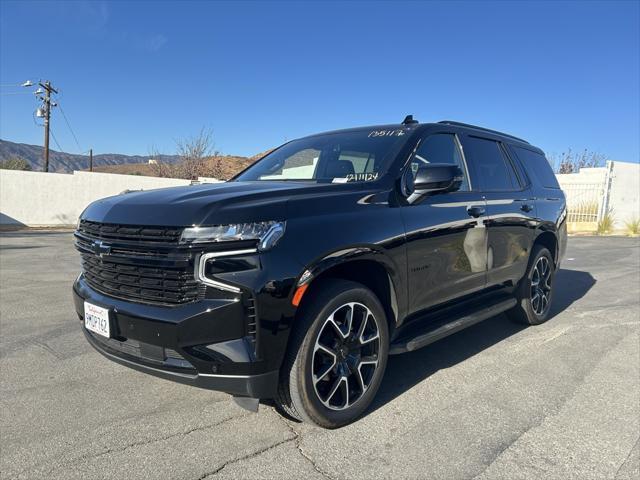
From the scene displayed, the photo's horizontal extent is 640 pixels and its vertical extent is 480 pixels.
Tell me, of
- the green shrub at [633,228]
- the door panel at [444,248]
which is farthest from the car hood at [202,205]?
the green shrub at [633,228]

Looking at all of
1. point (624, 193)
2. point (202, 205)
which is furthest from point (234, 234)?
point (624, 193)

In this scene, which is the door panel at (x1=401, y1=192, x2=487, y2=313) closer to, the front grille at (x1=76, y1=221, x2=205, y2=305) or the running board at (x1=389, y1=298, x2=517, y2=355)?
the running board at (x1=389, y1=298, x2=517, y2=355)

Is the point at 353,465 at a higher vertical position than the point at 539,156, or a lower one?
lower

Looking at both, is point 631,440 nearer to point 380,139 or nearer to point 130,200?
point 380,139

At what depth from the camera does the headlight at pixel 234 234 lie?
2430mm

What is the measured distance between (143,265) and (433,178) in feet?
6.41

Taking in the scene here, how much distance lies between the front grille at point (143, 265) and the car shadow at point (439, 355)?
1.54m

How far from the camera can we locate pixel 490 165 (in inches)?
181

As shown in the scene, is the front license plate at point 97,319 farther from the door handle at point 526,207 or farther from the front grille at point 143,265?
the door handle at point 526,207

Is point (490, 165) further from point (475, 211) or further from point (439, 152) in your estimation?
point (439, 152)

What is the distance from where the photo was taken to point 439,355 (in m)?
4.27

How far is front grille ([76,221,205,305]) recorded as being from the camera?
2467 mm

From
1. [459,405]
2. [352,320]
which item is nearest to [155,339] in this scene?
[352,320]

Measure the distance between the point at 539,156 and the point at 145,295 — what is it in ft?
16.7
